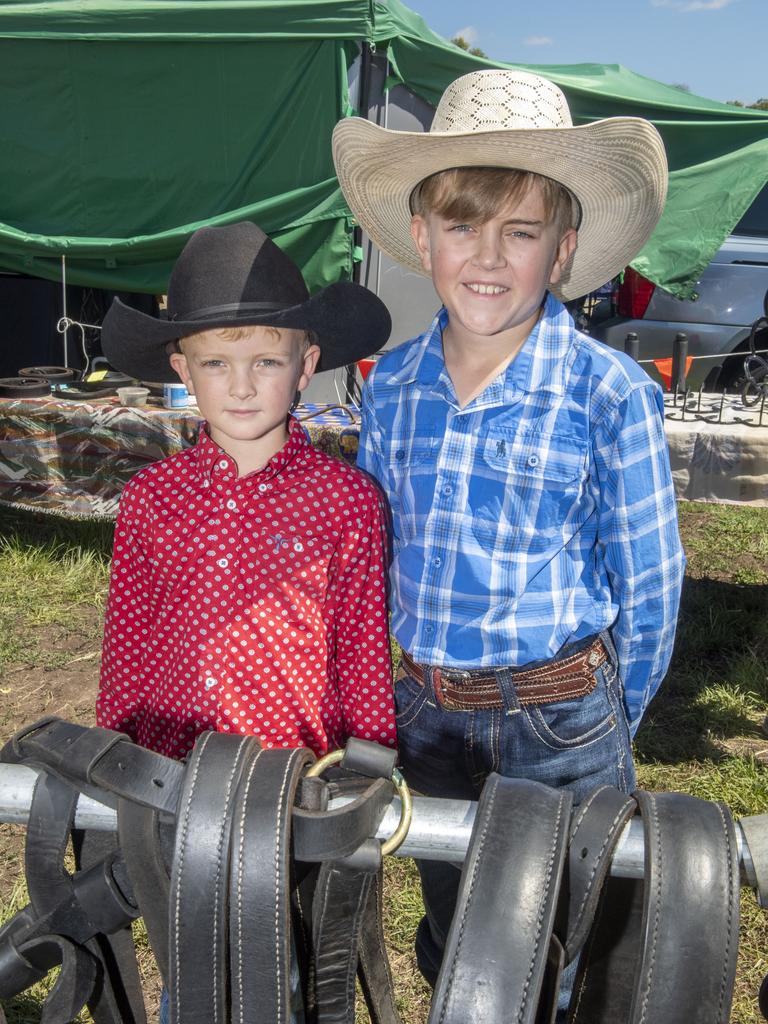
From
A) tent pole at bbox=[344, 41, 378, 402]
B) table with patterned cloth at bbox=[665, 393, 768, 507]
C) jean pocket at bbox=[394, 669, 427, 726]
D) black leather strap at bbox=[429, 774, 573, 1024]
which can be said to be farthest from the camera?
tent pole at bbox=[344, 41, 378, 402]

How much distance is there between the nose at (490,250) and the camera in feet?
4.51

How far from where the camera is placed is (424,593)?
147 centimetres

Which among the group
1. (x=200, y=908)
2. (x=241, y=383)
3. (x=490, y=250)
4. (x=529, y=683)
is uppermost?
(x=490, y=250)

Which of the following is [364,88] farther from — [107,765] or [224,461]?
[107,765]

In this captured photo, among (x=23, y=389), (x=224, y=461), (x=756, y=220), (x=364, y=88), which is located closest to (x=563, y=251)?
(x=224, y=461)

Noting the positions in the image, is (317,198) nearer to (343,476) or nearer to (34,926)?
(343,476)

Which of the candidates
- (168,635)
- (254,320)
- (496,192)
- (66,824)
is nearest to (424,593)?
(168,635)

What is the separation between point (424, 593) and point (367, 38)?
13.7ft

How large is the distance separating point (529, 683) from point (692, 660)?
260cm

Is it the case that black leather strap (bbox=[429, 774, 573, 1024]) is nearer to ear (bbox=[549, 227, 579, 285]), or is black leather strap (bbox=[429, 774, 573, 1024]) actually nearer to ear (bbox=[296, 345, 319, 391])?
ear (bbox=[296, 345, 319, 391])

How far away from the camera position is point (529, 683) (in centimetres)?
145

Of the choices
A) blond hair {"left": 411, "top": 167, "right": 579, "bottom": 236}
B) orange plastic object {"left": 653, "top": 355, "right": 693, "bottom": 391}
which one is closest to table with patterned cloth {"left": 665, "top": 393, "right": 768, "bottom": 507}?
orange plastic object {"left": 653, "top": 355, "right": 693, "bottom": 391}

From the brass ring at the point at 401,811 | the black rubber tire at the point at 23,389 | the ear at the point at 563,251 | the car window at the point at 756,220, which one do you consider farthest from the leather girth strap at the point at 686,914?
the car window at the point at 756,220

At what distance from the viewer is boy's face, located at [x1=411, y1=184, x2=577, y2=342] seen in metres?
1.38
